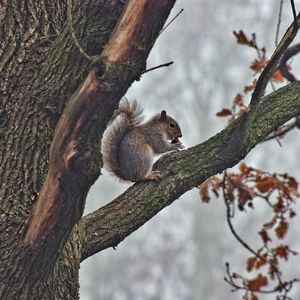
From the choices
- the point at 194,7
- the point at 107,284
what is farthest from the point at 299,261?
the point at 194,7

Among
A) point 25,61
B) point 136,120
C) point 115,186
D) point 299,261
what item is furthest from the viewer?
point 115,186

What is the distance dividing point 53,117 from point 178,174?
43cm

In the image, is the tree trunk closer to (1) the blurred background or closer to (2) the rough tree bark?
(2) the rough tree bark

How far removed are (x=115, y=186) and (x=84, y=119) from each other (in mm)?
14644

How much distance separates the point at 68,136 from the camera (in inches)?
68.9

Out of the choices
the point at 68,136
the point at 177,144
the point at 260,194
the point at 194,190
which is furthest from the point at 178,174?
the point at 194,190

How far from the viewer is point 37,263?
196 centimetres

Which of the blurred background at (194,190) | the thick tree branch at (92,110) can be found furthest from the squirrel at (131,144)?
the blurred background at (194,190)

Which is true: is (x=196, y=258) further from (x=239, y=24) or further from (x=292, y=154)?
(x=239, y=24)

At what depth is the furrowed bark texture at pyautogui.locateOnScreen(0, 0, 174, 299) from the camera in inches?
67.2

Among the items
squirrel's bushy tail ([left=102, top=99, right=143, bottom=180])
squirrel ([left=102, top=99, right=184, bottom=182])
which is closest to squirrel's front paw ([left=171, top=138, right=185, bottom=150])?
squirrel ([left=102, top=99, right=184, bottom=182])

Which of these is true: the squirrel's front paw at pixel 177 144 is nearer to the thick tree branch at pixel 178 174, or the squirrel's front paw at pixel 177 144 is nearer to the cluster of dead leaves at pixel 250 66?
the cluster of dead leaves at pixel 250 66

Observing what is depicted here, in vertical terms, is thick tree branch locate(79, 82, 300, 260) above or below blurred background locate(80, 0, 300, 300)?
below

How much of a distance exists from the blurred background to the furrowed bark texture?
11122mm
